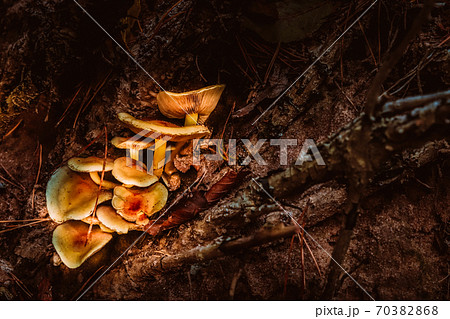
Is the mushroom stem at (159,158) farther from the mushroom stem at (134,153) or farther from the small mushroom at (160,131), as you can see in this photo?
the mushroom stem at (134,153)

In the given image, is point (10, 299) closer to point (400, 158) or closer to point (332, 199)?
point (332, 199)

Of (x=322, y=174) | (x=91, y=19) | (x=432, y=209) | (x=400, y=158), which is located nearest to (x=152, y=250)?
(x=322, y=174)

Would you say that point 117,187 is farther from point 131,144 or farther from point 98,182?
point 131,144

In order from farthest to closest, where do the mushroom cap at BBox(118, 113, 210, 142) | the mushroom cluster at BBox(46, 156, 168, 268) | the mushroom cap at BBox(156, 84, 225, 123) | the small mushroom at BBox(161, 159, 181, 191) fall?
the small mushroom at BBox(161, 159, 181, 191)
the mushroom cluster at BBox(46, 156, 168, 268)
the mushroom cap at BBox(156, 84, 225, 123)
the mushroom cap at BBox(118, 113, 210, 142)

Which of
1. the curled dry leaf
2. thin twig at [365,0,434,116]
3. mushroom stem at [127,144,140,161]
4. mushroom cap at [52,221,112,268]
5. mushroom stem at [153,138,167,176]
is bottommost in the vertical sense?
the curled dry leaf
